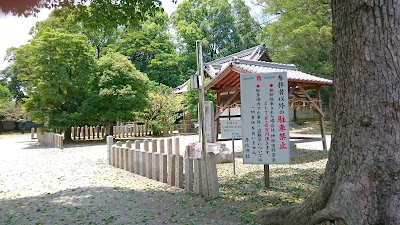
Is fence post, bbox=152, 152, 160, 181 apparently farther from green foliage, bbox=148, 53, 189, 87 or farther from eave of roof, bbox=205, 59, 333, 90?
green foliage, bbox=148, 53, 189, 87

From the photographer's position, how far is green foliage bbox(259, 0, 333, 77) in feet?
59.2

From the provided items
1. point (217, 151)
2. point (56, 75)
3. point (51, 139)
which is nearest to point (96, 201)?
point (217, 151)

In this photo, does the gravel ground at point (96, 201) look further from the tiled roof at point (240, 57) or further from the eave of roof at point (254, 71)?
the tiled roof at point (240, 57)

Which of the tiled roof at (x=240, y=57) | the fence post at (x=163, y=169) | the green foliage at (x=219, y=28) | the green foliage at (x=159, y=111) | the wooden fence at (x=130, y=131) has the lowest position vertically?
the fence post at (x=163, y=169)

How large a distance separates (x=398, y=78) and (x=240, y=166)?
5.92 m

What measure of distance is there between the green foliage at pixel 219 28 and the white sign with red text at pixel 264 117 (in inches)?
1035

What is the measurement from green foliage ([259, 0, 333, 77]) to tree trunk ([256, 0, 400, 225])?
15972 mm

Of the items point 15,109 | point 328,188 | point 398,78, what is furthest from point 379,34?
point 15,109

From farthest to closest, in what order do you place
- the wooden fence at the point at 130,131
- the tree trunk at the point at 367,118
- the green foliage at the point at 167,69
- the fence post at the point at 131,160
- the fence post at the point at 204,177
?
the green foliage at the point at 167,69 → the wooden fence at the point at 130,131 → the fence post at the point at 131,160 → the fence post at the point at 204,177 → the tree trunk at the point at 367,118

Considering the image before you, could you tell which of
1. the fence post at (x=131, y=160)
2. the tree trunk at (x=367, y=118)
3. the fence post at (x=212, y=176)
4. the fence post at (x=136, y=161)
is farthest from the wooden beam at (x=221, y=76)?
the tree trunk at (x=367, y=118)

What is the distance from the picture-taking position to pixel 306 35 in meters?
18.4

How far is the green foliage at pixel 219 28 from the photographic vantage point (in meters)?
31.9

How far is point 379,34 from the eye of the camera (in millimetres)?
2855

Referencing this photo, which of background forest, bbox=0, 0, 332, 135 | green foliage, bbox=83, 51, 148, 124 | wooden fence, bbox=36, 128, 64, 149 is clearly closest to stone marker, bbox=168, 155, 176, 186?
background forest, bbox=0, 0, 332, 135
